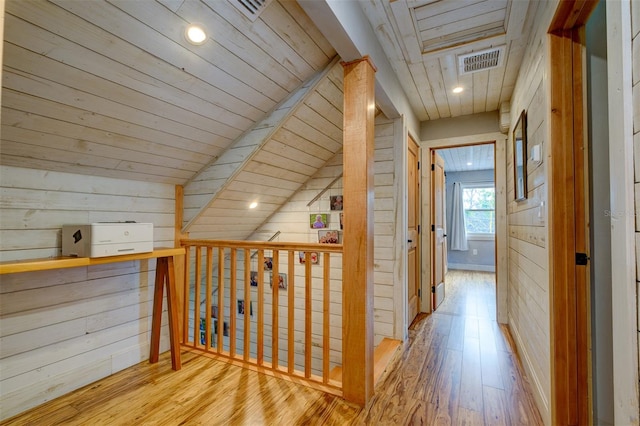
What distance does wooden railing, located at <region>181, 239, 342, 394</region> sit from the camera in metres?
1.95

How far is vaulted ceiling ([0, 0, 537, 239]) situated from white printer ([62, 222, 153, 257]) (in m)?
0.45

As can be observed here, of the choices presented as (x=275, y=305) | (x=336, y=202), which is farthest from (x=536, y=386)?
(x=336, y=202)

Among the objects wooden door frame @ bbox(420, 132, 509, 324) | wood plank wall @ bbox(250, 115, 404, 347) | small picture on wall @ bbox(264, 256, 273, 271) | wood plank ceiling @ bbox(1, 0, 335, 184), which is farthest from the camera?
small picture on wall @ bbox(264, 256, 273, 271)

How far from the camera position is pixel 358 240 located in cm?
170

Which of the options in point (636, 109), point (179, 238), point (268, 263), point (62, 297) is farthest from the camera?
point (268, 263)

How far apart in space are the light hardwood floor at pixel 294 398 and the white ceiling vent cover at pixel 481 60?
2.32 metres

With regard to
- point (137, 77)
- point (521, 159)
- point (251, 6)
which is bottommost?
point (521, 159)

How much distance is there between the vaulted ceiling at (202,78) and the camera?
4.30 feet

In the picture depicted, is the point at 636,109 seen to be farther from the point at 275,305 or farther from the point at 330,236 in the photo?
the point at 330,236

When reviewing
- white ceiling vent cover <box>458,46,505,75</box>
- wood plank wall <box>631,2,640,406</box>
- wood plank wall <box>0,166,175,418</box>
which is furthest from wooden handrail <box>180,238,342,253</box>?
white ceiling vent cover <box>458,46,505,75</box>

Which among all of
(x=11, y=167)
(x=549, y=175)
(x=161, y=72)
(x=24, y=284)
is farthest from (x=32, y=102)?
(x=549, y=175)

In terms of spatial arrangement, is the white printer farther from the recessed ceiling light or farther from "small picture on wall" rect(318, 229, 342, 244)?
"small picture on wall" rect(318, 229, 342, 244)

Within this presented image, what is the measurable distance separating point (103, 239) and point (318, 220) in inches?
79.9

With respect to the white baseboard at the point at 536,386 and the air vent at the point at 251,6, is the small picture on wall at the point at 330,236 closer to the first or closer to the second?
the white baseboard at the point at 536,386
